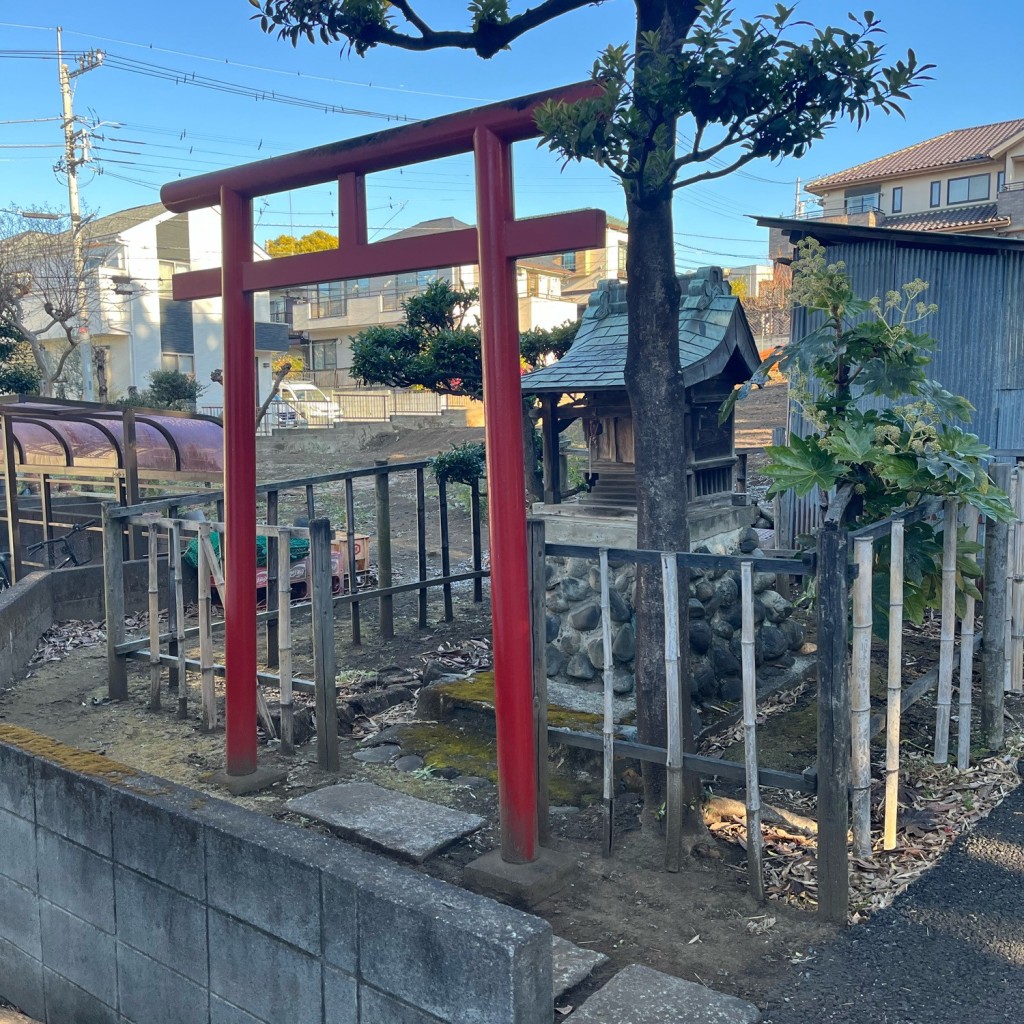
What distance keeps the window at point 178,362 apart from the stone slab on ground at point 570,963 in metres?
34.3

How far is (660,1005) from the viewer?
336cm

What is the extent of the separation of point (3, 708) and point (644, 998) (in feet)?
20.9

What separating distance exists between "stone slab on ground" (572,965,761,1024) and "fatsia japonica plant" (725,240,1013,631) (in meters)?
2.55

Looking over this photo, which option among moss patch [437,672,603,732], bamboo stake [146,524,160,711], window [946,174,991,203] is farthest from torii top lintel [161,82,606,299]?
window [946,174,991,203]

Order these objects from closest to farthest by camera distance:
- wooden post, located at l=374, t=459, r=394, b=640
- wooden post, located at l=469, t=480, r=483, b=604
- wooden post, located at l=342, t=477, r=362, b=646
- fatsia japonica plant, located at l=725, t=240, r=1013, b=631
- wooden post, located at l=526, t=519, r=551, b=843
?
wooden post, located at l=526, t=519, r=551, b=843 < fatsia japonica plant, located at l=725, t=240, r=1013, b=631 < wooden post, located at l=342, t=477, r=362, b=646 < wooden post, located at l=374, t=459, r=394, b=640 < wooden post, located at l=469, t=480, r=483, b=604

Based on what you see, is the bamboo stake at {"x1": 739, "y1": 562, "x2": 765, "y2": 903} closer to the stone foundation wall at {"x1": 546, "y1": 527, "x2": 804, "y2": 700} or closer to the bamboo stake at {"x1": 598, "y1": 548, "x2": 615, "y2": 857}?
the bamboo stake at {"x1": 598, "y1": 548, "x2": 615, "y2": 857}

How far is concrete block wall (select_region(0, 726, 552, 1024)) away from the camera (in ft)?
8.36

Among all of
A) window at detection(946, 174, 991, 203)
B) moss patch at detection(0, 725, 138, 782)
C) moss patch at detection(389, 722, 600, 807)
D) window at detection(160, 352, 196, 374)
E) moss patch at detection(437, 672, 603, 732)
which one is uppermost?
window at detection(946, 174, 991, 203)

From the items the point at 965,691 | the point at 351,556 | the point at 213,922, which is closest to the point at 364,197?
the point at 213,922

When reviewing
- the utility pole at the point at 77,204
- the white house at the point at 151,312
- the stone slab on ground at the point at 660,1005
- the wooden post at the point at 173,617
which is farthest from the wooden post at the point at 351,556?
the white house at the point at 151,312

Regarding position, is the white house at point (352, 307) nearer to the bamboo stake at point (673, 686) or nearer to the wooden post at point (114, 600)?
the wooden post at point (114, 600)

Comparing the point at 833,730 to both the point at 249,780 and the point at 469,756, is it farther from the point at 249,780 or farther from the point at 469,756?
Answer: the point at 249,780

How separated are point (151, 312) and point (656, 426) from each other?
34.0 metres

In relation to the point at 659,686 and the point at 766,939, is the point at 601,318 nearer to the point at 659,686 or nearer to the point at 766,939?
the point at 659,686
